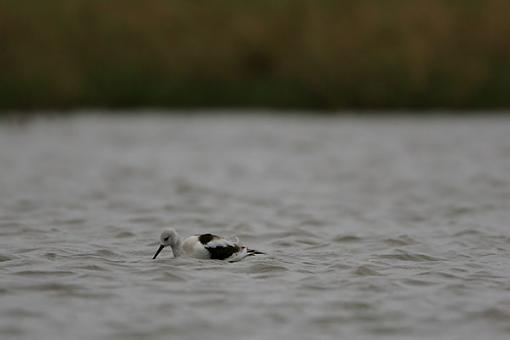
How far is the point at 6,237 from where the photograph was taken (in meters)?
9.78

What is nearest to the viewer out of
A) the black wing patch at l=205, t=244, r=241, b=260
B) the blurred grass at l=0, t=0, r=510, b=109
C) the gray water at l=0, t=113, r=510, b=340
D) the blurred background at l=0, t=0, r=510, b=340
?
the gray water at l=0, t=113, r=510, b=340

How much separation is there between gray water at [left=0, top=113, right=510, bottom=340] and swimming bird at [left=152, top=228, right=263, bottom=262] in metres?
0.09

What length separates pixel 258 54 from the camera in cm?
2481

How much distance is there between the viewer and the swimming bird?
334 inches

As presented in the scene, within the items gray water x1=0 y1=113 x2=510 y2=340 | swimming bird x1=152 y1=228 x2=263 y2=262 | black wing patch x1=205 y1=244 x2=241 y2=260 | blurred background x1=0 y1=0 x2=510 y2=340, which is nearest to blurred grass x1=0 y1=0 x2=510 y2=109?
blurred background x1=0 y1=0 x2=510 y2=340

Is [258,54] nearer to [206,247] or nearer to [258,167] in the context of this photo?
[258,167]

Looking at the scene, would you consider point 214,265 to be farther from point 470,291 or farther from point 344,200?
point 344,200

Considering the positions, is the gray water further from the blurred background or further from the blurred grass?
the blurred grass

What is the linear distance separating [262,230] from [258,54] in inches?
568

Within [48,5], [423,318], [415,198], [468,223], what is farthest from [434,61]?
[423,318]

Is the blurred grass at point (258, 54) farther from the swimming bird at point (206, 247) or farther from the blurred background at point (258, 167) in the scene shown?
the swimming bird at point (206, 247)

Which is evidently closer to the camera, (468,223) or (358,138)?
(468,223)

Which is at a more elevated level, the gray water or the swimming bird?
the swimming bird

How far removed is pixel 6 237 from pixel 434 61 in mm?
15469
